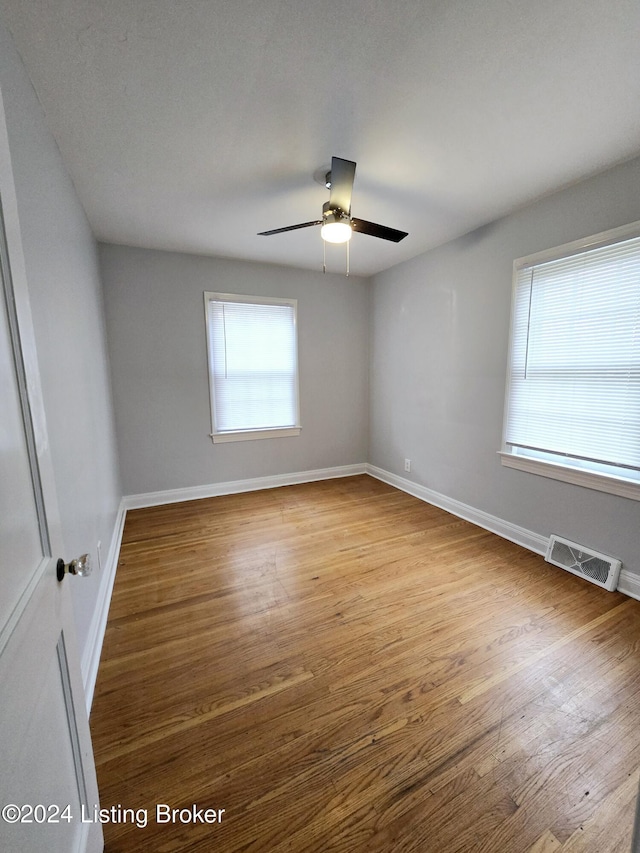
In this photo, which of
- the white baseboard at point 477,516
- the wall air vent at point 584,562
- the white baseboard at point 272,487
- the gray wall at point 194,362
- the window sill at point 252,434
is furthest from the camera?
the window sill at point 252,434

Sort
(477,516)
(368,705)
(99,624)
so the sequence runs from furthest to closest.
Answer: (477,516) < (99,624) < (368,705)

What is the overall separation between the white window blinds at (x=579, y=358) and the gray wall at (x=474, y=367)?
0.15 meters

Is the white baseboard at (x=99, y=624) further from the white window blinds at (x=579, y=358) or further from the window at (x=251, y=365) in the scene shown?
the white window blinds at (x=579, y=358)

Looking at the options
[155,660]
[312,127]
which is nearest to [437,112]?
[312,127]

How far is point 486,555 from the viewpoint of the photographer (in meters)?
2.63

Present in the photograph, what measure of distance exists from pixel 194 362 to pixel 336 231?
2164mm

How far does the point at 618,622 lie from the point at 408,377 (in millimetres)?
2647

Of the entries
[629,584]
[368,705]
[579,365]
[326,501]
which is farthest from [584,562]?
[326,501]

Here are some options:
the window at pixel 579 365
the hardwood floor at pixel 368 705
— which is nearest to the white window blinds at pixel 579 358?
the window at pixel 579 365

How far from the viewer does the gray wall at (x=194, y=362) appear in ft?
11.1

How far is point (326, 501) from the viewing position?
373cm

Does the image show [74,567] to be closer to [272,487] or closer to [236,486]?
[236,486]

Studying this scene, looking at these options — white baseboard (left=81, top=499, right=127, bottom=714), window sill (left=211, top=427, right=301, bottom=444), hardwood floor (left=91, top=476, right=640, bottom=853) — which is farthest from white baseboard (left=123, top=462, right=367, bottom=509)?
hardwood floor (left=91, top=476, right=640, bottom=853)

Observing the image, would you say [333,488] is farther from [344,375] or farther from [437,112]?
[437,112]
